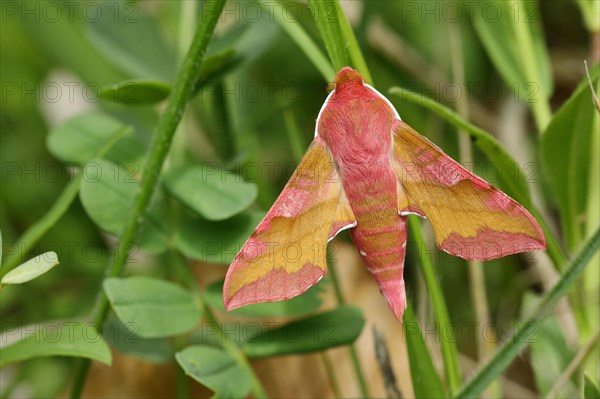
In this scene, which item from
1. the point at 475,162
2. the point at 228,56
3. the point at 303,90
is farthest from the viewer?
the point at 303,90

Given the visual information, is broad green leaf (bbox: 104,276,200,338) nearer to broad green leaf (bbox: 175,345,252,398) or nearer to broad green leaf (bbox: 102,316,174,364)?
broad green leaf (bbox: 175,345,252,398)

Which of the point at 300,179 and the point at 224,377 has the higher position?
the point at 300,179

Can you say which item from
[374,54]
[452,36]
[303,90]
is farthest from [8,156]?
[452,36]

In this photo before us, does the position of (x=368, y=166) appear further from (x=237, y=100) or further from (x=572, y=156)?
(x=237, y=100)

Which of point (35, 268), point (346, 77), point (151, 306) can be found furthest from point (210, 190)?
point (35, 268)

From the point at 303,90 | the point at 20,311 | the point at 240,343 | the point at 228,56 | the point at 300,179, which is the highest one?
the point at 228,56

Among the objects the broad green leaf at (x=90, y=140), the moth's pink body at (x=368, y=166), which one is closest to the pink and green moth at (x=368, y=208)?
the moth's pink body at (x=368, y=166)

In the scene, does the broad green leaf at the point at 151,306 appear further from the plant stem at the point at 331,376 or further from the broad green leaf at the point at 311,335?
the plant stem at the point at 331,376

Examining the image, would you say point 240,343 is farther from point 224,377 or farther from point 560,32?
point 560,32
